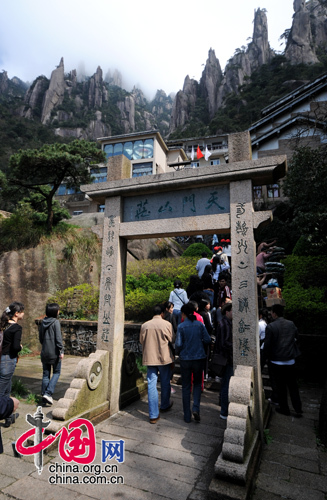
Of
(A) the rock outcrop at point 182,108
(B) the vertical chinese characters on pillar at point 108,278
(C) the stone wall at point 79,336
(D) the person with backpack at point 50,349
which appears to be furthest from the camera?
(A) the rock outcrop at point 182,108

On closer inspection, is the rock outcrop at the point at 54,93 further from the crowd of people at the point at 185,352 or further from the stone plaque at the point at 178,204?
the crowd of people at the point at 185,352

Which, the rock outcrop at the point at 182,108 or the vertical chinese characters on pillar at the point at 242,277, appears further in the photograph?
the rock outcrop at the point at 182,108

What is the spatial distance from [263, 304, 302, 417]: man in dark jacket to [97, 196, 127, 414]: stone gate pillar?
2554mm

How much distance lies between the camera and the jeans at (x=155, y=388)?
175 inches

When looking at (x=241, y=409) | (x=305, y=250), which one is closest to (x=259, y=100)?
Result: (x=305, y=250)

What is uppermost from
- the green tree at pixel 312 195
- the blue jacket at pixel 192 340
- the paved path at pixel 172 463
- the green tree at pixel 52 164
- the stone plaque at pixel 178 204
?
the green tree at pixel 52 164

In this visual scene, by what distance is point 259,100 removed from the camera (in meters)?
42.3

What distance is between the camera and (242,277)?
13.6ft

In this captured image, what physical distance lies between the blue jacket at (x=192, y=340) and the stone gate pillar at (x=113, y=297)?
3.79 ft

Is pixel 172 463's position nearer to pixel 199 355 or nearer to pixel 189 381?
pixel 189 381

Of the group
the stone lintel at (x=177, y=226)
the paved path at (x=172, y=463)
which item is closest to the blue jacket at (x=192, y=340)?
the paved path at (x=172, y=463)

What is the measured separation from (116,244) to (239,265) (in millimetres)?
2218

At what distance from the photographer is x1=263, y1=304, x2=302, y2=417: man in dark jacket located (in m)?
4.78

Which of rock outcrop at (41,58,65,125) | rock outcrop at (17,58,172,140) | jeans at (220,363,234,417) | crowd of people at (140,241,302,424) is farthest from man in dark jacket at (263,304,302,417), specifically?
rock outcrop at (41,58,65,125)
